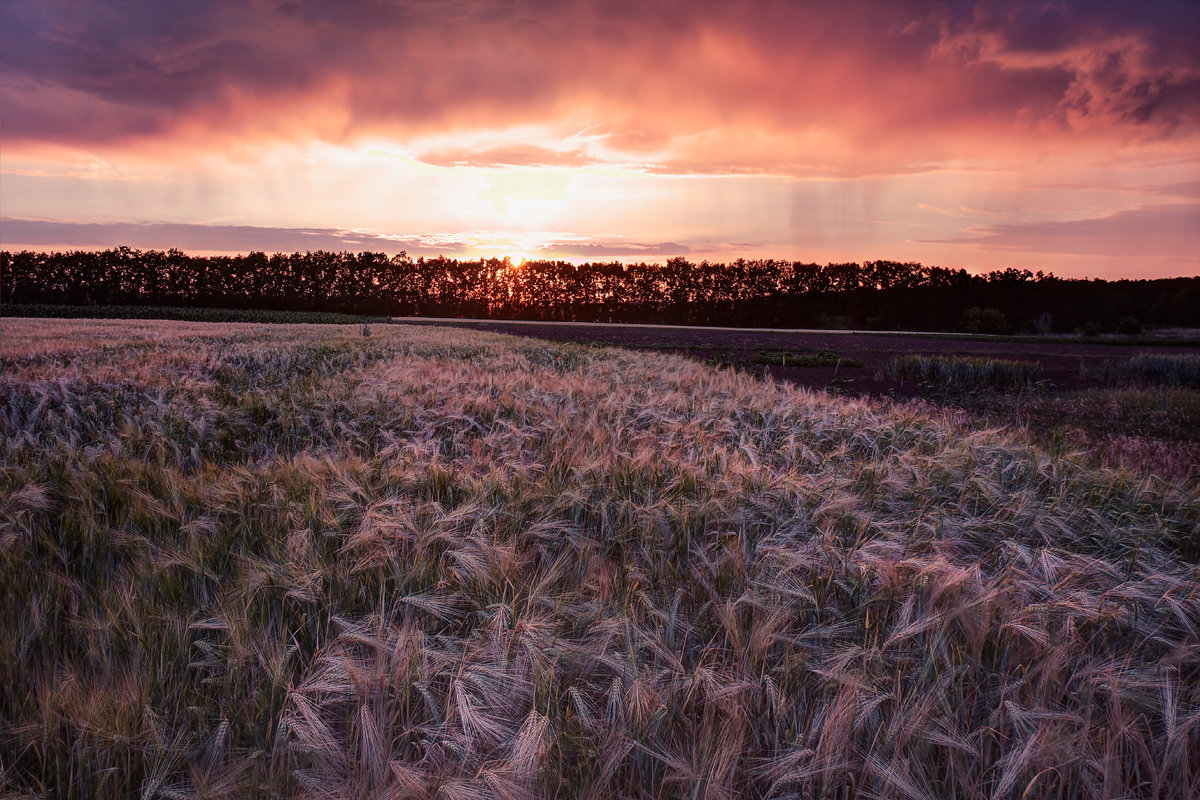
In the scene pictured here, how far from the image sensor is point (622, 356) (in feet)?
47.8

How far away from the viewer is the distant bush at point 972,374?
54.9 ft

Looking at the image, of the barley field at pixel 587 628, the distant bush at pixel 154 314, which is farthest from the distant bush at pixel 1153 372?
the distant bush at pixel 154 314

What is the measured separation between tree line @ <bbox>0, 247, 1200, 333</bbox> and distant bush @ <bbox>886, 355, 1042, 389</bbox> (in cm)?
5845

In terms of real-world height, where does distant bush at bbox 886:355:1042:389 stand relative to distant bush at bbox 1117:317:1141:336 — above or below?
below

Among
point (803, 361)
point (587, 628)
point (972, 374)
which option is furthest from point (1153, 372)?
point (587, 628)

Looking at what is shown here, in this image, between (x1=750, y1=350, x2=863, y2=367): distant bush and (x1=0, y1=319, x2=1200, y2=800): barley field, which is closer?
(x1=0, y1=319, x2=1200, y2=800): barley field

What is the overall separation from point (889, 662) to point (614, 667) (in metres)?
0.85

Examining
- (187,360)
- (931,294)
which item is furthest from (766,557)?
(931,294)

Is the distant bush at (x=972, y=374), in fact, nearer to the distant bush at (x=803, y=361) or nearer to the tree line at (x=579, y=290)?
the distant bush at (x=803, y=361)

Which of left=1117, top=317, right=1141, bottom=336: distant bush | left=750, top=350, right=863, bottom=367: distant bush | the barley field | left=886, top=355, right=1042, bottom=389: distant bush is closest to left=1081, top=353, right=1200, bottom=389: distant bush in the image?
left=886, top=355, right=1042, bottom=389: distant bush

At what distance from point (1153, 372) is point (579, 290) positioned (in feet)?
231

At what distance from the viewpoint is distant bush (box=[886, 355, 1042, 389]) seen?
16.7m

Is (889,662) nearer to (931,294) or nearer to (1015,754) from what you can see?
(1015,754)

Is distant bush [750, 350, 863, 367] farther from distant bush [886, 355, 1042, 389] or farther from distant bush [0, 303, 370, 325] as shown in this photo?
distant bush [0, 303, 370, 325]
